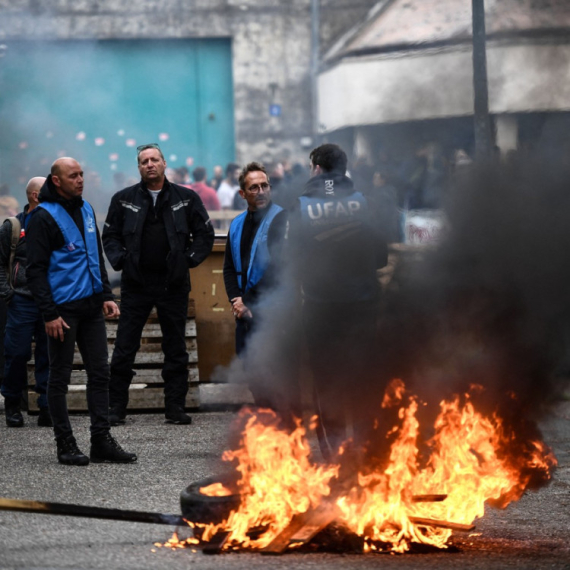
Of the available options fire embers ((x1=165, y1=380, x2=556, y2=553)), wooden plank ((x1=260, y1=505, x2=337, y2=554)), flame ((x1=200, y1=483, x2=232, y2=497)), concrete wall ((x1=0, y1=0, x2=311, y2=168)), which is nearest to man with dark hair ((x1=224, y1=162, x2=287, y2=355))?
fire embers ((x1=165, y1=380, x2=556, y2=553))

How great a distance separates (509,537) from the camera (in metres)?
4.88

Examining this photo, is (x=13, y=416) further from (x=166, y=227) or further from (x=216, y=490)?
(x=216, y=490)

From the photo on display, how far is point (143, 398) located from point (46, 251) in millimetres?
2302

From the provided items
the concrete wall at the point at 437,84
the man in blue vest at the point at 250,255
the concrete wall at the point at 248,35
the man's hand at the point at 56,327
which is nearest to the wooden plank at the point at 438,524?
the man in blue vest at the point at 250,255

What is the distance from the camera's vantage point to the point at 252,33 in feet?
78.0

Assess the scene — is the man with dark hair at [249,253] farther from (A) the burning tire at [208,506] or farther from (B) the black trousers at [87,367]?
(A) the burning tire at [208,506]

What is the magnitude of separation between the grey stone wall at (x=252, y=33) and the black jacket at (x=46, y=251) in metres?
16.9

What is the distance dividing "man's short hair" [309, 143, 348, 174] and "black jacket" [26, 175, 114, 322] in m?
1.50

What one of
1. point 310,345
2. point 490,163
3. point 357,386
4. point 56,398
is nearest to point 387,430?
point 357,386

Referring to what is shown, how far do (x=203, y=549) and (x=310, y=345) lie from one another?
1.68m

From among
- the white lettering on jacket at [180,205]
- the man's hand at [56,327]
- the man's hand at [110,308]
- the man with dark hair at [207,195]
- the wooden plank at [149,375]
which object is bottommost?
the wooden plank at [149,375]

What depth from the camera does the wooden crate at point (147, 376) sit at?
841 cm

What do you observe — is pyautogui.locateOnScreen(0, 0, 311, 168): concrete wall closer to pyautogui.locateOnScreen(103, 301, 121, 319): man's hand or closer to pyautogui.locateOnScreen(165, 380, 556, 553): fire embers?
pyautogui.locateOnScreen(103, 301, 121, 319): man's hand

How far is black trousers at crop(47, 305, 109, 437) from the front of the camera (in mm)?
6484
